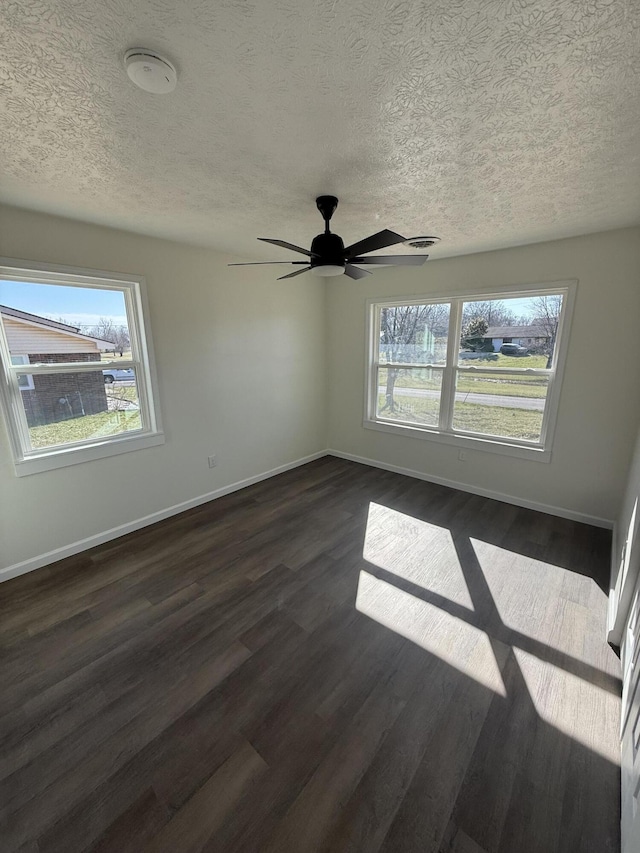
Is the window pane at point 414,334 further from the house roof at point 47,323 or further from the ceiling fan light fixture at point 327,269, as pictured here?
the house roof at point 47,323

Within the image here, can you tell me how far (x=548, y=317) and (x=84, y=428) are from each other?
164 inches

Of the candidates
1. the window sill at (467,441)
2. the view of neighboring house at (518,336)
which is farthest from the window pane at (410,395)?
the view of neighboring house at (518,336)

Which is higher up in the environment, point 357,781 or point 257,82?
point 257,82

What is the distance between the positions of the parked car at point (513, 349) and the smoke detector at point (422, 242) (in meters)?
1.24

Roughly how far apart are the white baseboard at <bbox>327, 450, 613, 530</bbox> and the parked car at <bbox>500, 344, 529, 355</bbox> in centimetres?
145

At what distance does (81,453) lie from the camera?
8.84 feet

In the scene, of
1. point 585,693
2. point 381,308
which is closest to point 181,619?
point 585,693

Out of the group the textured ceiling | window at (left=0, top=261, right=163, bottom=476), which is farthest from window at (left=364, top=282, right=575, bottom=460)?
window at (left=0, top=261, right=163, bottom=476)

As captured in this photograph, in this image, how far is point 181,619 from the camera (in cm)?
212

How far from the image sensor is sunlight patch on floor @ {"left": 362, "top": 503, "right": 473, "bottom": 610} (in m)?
2.38

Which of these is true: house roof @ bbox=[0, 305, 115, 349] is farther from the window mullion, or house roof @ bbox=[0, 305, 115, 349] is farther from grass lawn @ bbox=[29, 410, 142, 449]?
the window mullion

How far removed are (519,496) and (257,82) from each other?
3.78 m

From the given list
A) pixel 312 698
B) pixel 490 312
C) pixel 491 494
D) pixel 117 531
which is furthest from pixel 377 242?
pixel 117 531

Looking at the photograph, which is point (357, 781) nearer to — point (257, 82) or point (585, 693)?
point (585, 693)
